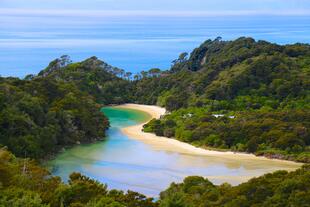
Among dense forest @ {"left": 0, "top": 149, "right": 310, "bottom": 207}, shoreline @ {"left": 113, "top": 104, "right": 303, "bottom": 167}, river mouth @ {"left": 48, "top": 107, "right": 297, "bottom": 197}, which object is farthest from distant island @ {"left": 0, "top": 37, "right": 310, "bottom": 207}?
river mouth @ {"left": 48, "top": 107, "right": 297, "bottom": 197}

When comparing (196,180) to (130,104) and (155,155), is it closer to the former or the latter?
(155,155)

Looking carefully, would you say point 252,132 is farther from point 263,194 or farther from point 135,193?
point 135,193

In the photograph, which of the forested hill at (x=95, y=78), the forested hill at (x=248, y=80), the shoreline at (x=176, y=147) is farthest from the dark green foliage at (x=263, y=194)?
the forested hill at (x=95, y=78)

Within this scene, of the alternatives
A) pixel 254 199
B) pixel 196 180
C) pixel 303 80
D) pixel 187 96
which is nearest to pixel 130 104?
pixel 187 96

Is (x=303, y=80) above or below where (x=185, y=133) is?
above

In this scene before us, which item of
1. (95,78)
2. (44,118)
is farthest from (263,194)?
(95,78)
